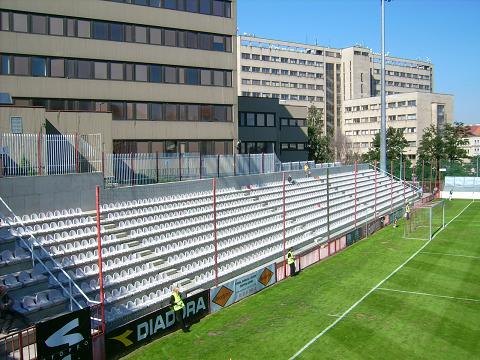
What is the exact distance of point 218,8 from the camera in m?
41.5

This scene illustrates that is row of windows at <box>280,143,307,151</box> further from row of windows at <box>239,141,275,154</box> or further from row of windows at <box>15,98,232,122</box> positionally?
row of windows at <box>15,98,232,122</box>

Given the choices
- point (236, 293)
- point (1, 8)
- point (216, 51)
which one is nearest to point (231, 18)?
point (216, 51)

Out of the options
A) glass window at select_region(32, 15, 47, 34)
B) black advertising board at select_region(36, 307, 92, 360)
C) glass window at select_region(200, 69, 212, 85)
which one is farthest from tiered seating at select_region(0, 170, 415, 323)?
glass window at select_region(32, 15, 47, 34)

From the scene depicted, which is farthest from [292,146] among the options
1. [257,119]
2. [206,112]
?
[206,112]

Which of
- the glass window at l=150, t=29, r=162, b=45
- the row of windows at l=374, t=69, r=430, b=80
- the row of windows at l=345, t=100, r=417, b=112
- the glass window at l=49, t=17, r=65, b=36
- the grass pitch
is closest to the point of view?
the grass pitch

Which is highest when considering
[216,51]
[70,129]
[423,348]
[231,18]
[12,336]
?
[231,18]

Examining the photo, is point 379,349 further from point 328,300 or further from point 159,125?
point 159,125

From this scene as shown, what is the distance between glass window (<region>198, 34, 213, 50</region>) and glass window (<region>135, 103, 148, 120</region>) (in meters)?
6.52

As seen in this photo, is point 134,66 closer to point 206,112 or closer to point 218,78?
point 206,112

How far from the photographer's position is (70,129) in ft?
99.1

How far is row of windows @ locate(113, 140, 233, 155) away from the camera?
37531 mm

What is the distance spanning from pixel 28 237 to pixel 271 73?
105 m

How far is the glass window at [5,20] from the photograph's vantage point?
3268 cm

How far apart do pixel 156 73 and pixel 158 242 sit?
1951cm
